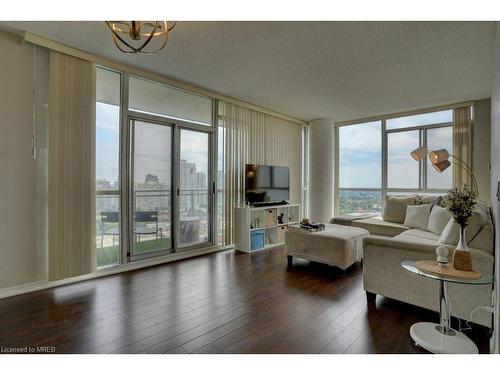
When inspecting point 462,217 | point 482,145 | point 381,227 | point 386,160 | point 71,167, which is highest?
point 482,145

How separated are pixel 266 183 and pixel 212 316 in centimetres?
303

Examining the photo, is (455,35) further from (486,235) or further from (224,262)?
(224,262)

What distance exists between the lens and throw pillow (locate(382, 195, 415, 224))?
15.2 feet

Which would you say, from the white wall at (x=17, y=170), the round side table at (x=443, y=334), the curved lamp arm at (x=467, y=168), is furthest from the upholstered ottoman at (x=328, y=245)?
the white wall at (x=17, y=170)

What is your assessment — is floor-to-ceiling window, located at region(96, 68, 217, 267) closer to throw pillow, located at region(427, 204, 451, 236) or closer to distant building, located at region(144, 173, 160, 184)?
distant building, located at region(144, 173, 160, 184)

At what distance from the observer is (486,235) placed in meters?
2.00

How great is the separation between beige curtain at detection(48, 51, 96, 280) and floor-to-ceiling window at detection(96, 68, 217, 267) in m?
0.18

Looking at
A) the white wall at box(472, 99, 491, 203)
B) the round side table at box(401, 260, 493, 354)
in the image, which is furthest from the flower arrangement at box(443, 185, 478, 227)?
the white wall at box(472, 99, 491, 203)

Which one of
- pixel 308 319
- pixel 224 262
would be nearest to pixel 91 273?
pixel 224 262

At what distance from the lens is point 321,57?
9.96 ft

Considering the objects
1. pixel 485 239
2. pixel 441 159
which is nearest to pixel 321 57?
pixel 441 159

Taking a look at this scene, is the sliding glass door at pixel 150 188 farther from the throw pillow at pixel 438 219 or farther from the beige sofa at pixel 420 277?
the throw pillow at pixel 438 219

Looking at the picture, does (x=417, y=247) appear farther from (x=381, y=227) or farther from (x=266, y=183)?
(x=266, y=183)

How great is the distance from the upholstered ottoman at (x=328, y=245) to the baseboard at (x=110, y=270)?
1.44 meters
